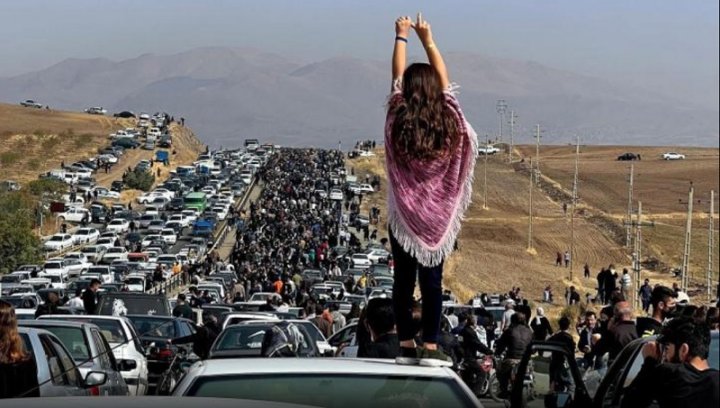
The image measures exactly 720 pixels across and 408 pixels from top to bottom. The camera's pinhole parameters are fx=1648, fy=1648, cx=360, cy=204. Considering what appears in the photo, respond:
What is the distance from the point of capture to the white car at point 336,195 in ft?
422

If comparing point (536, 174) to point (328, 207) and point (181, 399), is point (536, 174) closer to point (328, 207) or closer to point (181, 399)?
point (328, 207)

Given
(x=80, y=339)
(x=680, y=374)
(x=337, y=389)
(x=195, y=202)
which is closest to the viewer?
(x=337, y=389)

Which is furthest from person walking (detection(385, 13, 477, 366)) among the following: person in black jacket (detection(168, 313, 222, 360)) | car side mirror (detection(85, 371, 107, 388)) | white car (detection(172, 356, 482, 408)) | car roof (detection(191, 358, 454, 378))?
person in black jacket (detection(168, 313, 222, 360))

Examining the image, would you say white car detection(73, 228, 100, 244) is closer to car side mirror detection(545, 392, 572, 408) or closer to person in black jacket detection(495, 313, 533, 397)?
person in black jacket detection(495, 313, 533, 397)

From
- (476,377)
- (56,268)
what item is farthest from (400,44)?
(56,268)

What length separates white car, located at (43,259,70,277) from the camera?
228ft

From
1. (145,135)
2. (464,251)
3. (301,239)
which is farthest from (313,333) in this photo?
(145,135)

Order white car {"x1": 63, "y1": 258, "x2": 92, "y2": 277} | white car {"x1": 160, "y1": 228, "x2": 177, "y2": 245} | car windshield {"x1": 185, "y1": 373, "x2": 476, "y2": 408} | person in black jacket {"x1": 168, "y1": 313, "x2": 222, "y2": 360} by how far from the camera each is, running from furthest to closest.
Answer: white car {"x1": 160, "y1": 228, "x2": 177, "y2": 245}
white car {"x1": 63, "y1": 258, "x2": 92, "y2": 277}
person in black jacket {"x1": 168, "y1": 313, "x2": 222, "y2": 360}
car windshield {"x1": 185, "y1": 373, "x2": 476, "y2": 408}

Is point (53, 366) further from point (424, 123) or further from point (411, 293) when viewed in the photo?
point (424, 123)

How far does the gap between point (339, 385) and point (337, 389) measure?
22 millimetres

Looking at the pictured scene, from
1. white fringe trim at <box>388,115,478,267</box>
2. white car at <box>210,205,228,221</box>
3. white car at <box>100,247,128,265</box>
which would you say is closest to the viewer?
white fringe trim at <box>388,115,478,267</box>

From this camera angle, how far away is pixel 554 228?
399ft

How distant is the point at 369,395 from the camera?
6070 millimetres

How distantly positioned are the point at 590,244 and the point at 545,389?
105325 mm
